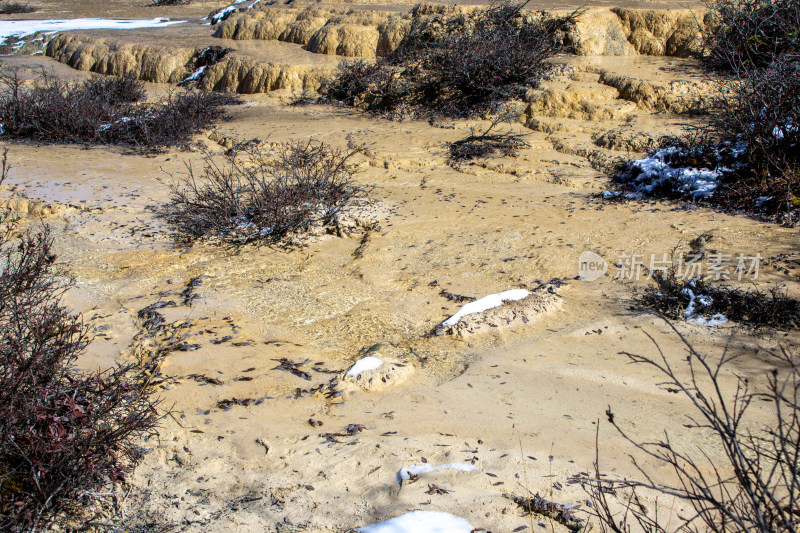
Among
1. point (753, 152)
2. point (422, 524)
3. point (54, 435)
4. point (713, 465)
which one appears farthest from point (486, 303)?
point (753, 152)

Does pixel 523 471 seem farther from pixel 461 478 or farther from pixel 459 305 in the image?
pixel 459 305

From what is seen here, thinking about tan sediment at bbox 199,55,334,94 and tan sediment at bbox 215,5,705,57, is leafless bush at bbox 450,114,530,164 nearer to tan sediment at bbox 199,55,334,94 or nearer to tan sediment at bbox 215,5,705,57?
tan sediment at bbox 215,5,705,57

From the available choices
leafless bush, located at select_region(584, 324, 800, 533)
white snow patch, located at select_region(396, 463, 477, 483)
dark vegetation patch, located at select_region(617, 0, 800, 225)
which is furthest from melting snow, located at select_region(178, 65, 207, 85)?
white snow patch, located at select_region(396, 463, 477, 483)

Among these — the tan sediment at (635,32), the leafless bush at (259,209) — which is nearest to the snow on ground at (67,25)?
the tan sediment at (635,32)

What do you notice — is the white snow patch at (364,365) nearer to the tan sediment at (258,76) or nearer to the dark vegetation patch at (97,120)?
the dark vegetation patch at (97,120)

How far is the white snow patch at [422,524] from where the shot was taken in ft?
6.83

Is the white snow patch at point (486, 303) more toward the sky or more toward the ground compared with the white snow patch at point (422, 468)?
more toward the sky

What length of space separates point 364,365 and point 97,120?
6943 millimetres

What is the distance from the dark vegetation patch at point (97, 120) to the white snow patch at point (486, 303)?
18.0 feet

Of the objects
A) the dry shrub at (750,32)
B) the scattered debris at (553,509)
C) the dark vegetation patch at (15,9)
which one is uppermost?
the dark vegetation patch at (15,9)

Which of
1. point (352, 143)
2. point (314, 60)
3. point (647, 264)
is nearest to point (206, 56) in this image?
point (314, 60)

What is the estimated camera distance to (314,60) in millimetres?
10000

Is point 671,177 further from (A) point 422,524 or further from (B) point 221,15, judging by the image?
(B) point 221,15

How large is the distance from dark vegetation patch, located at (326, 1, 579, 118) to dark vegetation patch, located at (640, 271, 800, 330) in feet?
15.9
